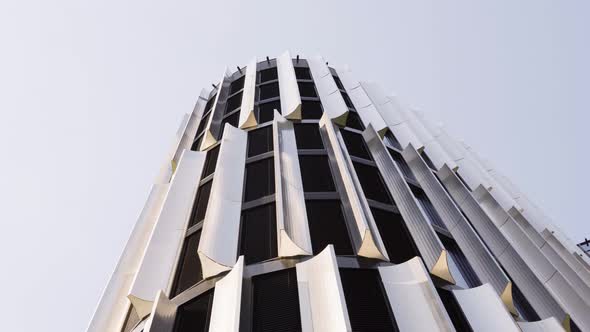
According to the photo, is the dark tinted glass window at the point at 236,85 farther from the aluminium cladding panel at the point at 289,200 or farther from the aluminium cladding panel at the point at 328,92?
the aluminium cladding panel at the point at 289,200

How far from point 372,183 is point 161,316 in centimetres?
939

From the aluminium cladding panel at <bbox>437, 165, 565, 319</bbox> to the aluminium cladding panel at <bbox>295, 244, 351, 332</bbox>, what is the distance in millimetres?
7851

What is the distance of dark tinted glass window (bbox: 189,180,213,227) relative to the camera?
1712 centimetres

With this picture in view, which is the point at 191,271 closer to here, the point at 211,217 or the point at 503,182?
the point at 211,217

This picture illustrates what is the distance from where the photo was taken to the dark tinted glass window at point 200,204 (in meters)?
17.1

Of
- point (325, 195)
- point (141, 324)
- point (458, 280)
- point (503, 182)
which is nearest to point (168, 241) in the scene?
point (141, 324)

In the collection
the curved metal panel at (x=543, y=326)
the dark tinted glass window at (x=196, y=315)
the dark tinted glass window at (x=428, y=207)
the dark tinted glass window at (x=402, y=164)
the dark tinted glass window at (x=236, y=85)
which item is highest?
the dark tinted glass window at (x=236, y=85)

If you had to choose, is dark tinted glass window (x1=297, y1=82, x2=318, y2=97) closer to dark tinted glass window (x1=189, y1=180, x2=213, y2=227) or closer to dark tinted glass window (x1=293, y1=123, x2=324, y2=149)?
dark tinted glass window (x1=293, y1=123, x2=324, y2=149)

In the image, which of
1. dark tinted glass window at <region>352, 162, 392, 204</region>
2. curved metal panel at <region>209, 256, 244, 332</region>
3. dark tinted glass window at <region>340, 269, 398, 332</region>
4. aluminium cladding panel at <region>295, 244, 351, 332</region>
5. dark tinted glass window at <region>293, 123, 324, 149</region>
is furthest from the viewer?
dark tinted glass window at <region>293, 123, 324, 149</region>

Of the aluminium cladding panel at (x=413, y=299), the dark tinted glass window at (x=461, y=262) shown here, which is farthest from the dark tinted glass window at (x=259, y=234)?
the dark tinted glass window at (x=461, y=262)

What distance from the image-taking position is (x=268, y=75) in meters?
29.8

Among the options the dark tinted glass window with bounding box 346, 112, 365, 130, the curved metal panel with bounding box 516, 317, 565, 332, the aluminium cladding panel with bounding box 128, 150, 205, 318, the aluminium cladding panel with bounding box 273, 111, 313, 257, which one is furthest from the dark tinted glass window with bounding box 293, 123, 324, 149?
the curved metal panel with bounding box 516, 317, 565, 332

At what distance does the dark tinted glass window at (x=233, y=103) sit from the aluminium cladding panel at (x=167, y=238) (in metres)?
6.30

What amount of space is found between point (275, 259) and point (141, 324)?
14.4 feet
